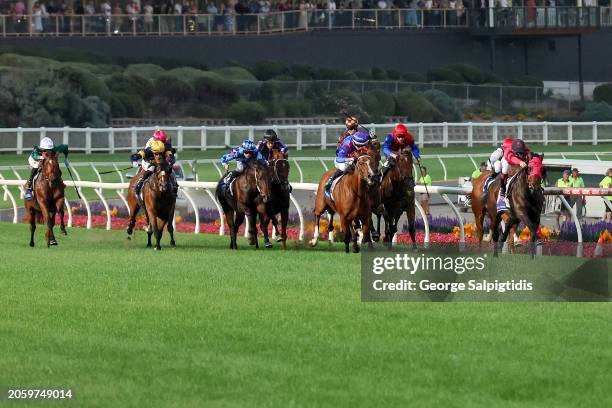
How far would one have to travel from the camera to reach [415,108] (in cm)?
5066

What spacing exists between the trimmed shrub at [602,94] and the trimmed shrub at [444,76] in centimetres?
477

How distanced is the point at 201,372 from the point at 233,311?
9.22 feet

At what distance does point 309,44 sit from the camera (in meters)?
59.0

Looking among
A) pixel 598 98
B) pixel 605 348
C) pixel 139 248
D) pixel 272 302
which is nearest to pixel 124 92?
pixel 598 98

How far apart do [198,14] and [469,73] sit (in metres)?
9.79

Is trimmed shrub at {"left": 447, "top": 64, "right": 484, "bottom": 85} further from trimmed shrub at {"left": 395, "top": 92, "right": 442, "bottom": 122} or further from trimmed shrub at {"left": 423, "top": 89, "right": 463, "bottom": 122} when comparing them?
trimmed shrub at {"left": 395, "top": 92, "right": 442, "bottom": 122}

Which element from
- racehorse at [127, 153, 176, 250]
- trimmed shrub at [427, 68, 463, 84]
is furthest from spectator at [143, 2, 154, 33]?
racehorse at [127, 153, 176, 250]

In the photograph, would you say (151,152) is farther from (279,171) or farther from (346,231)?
(346,231)

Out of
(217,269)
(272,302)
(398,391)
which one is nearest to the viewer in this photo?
(398,391)

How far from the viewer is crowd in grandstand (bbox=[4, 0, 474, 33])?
54969 mm

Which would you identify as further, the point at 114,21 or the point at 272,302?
the point at 114,21

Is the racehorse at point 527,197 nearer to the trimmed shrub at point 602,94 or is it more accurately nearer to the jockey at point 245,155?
the jockey at point 245,155

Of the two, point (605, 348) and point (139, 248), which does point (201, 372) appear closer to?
point (605, 348)

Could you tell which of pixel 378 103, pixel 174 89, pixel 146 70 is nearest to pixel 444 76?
pixel 378 103
